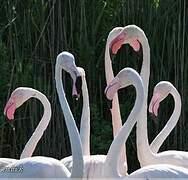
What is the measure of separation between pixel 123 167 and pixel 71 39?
4.15ft

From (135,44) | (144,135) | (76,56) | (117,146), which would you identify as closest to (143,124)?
(144,135)

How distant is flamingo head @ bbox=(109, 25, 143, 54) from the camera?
395 cm

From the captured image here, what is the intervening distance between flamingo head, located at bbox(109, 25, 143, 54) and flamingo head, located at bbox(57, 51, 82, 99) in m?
0.41

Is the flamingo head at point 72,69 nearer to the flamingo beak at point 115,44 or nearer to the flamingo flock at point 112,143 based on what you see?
the flamingo flock at point 112,143

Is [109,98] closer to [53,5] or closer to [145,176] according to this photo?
[145,176]

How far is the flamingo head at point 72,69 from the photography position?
134 inches

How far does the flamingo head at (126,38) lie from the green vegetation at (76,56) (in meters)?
0.61

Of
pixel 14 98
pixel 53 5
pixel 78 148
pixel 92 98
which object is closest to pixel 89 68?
pixel 92 98

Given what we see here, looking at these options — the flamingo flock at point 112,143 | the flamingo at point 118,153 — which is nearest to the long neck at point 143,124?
the flamingo flock at point 112,143

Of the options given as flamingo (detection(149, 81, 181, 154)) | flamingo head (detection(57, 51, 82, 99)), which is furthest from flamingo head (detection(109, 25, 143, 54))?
flamingo head (detection(57, 51, 82, 99))

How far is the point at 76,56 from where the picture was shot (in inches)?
193

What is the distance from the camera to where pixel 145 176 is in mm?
3189

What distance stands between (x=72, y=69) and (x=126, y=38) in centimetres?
60

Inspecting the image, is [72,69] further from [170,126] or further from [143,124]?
[170,126]
